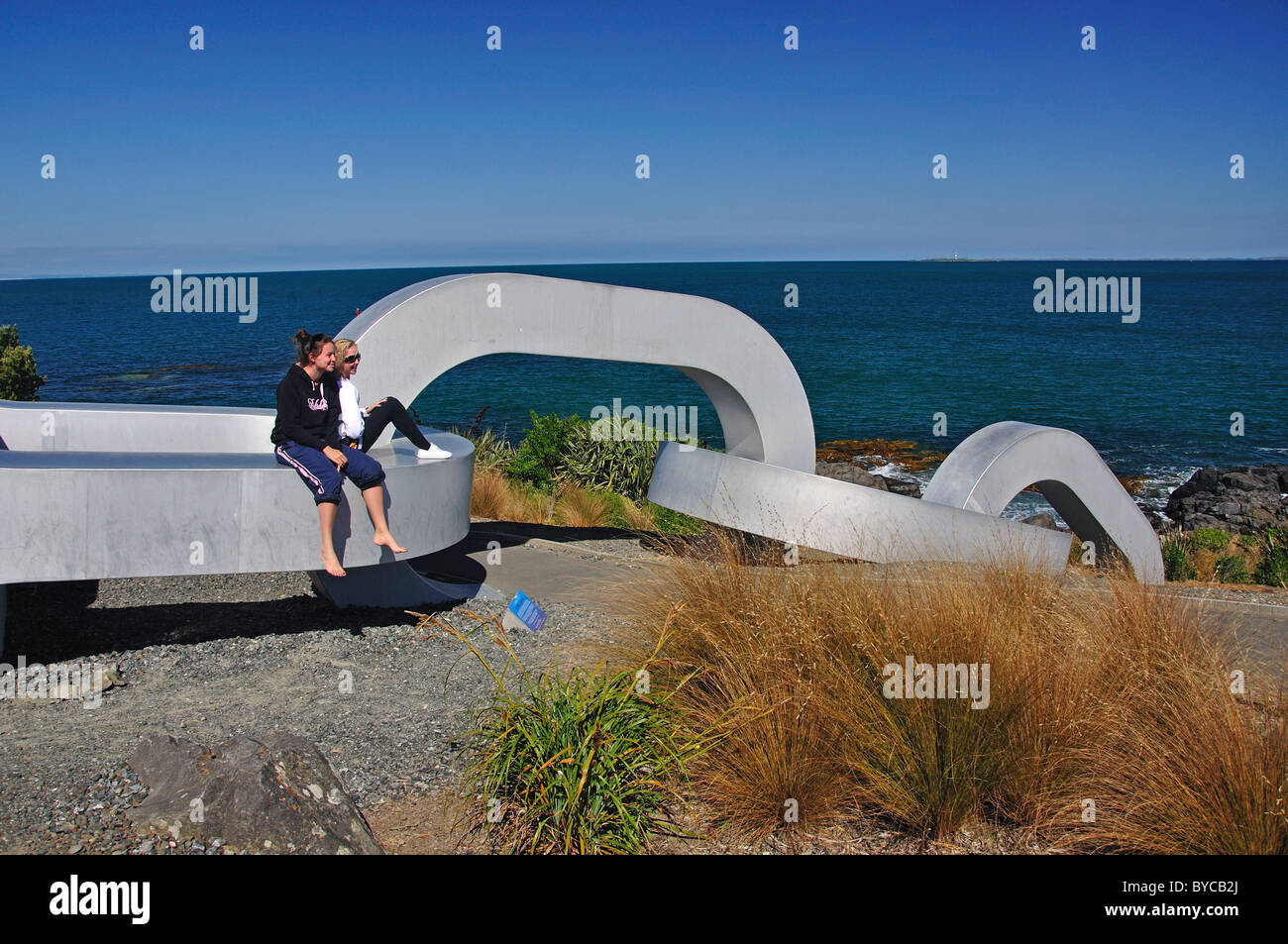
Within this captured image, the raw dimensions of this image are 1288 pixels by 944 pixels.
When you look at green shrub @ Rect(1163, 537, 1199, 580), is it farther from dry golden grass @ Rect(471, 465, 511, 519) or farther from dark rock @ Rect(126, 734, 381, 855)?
dark rock @ Rect(126, 734, 381, 855)

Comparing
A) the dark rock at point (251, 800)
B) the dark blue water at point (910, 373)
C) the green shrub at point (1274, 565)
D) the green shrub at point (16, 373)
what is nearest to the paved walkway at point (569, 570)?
the dark blue water at point (910, 373)

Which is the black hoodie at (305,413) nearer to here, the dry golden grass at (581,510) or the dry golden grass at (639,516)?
the dry golden grass at (581,510)

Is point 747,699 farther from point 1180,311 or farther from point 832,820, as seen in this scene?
point 1180,311

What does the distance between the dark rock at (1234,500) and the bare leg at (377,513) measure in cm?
2030

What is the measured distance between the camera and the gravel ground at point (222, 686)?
4.54 meters

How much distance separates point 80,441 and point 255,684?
436cm

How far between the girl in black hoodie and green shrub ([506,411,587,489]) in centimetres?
1098

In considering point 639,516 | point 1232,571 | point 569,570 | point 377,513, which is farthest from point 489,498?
point 1232,571

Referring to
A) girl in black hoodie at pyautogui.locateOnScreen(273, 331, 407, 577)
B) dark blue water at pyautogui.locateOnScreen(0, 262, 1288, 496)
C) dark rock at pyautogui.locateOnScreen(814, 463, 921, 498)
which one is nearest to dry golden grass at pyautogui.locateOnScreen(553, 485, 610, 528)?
dark rock at pyautogui.locateOnScreen(814, 463, 921, 498)

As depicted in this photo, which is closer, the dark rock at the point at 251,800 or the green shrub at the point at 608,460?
the dark rock at the point at 251,800

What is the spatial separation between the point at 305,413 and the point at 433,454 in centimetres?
120

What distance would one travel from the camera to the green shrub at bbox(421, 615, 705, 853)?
13.6 feet

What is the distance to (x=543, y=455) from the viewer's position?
1869cm
